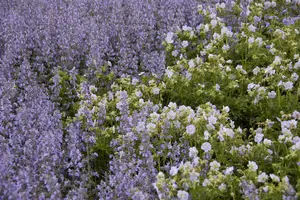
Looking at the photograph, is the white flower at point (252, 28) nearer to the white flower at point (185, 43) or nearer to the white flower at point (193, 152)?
the white flower at point (185, 43)

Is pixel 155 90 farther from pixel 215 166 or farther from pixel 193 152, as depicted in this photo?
pixel 215 166

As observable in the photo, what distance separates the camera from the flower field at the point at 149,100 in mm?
2619

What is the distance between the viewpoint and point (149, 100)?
347cm

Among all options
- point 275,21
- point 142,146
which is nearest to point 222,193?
point 142,146

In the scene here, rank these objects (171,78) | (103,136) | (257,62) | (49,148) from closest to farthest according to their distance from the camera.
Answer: (49,148) < (103,136) < (171,78) < (257,62)

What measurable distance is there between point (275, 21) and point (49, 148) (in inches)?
119

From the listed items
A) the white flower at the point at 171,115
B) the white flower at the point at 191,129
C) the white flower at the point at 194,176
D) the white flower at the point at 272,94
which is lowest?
the white flower at the point at 194,176

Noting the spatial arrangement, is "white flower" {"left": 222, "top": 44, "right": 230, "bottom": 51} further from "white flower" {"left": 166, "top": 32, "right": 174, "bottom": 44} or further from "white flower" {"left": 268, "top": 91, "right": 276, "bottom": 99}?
"white flower" {"left": 268, "top": 91, "right": 276, "bottom": 99}

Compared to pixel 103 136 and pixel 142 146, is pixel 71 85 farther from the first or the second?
pixel 142 146

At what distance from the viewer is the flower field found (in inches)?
103

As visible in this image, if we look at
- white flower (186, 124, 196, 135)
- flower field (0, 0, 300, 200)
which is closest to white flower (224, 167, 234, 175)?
flower field (0, 0, 300, 200)

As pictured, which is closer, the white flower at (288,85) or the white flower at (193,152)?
the white flower at (193,152)

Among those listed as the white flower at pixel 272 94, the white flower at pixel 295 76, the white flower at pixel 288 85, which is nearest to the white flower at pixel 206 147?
the white flower at pixel 272 94

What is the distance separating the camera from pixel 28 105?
3350 mm
